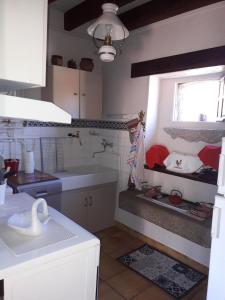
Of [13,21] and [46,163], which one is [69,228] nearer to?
[13,21]

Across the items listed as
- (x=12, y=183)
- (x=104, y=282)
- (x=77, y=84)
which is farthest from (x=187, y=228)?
(x=77, y=84)

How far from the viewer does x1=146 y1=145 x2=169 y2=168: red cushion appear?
2611mm

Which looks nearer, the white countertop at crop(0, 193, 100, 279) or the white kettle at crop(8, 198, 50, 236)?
the white countertop at crop(0, 193, 100, 279)

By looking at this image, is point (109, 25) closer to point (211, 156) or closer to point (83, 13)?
point (83, 13)

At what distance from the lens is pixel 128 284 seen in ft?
6.79

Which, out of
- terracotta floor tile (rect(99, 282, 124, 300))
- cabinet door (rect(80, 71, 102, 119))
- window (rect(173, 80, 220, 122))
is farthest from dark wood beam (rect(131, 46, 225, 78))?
terracotta floor tile (rect(99, 282, 124, 300))

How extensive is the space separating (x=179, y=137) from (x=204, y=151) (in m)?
0.40

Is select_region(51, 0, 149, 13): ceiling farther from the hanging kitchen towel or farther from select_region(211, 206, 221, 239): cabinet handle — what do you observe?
select_region(211, 206, 221, 239): cabinet handle

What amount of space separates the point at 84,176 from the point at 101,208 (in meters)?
0.52

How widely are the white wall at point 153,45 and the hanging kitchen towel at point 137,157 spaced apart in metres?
0.32

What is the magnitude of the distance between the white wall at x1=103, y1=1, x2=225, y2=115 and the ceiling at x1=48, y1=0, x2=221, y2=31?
0.74ft

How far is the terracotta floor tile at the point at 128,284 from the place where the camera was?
198 cm

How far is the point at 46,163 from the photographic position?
2.95 metres

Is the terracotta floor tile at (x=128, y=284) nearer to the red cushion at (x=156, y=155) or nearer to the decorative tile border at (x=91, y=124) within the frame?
the red cushion at (x=156, y=155)
